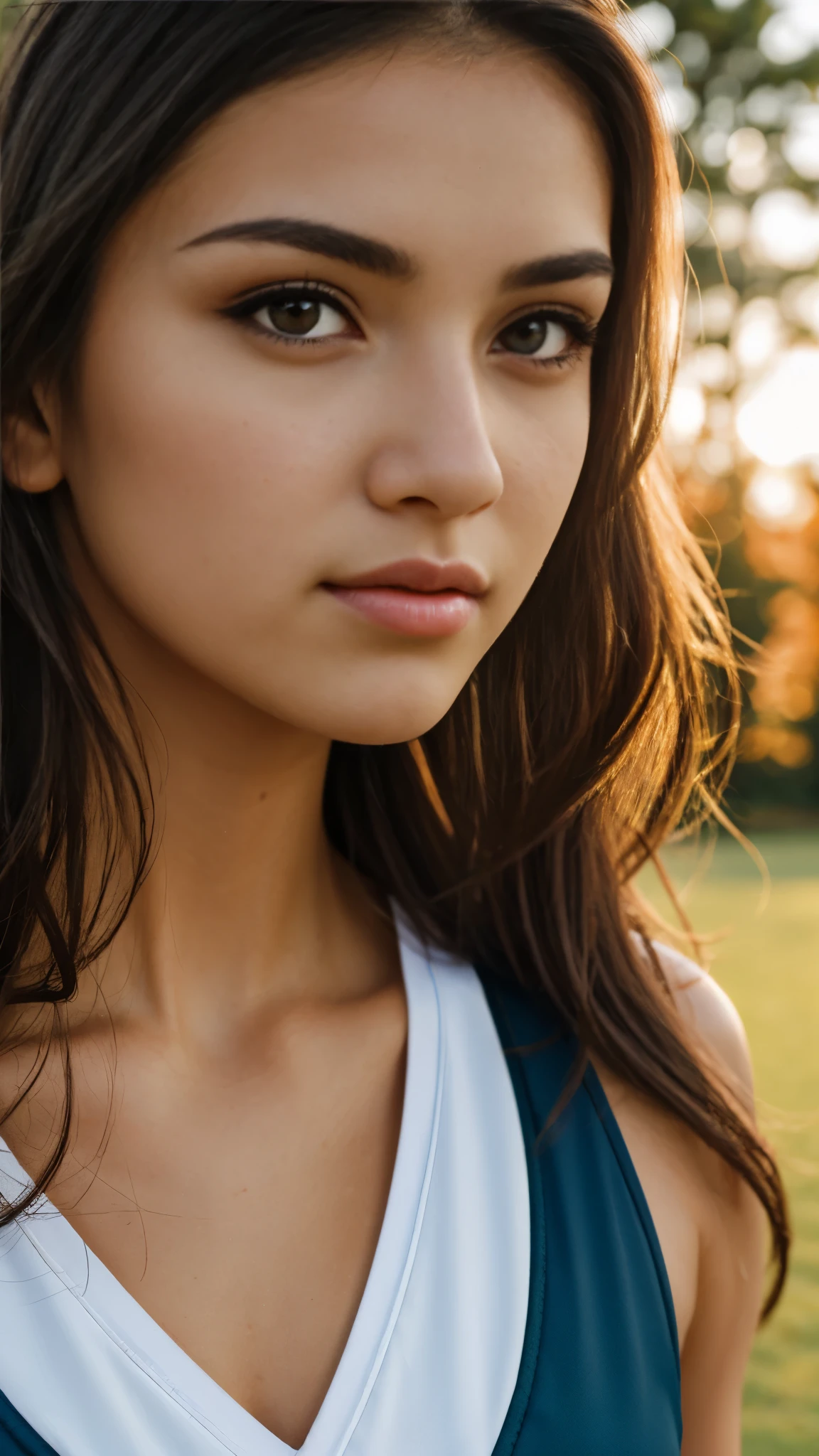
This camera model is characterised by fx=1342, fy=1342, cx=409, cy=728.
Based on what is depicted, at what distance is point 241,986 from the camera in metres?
1.52

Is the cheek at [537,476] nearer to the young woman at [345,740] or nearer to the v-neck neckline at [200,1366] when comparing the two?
the young woman at [345,740]

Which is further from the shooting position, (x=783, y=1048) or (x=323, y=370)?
(x=783, y=1048)

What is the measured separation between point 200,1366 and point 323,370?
894 mm

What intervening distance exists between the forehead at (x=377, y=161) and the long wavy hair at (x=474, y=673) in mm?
24

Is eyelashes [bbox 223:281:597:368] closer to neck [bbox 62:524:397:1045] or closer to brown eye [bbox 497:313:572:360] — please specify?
brown eye [bbox 497:313:572:360]

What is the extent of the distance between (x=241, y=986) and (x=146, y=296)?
30.0 inches

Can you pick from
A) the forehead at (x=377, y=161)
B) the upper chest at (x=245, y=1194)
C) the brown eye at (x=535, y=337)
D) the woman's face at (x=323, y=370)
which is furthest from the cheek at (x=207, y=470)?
the upper chest at (x=245, y=1194)

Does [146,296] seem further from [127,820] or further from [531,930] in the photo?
[531,930]

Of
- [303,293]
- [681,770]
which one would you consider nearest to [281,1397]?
[681,770]

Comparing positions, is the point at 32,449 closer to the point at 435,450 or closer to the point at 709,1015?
the point at 435,450

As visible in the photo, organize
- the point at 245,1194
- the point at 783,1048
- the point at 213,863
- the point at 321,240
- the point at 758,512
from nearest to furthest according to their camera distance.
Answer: the point at 321,240 → the point at 245,1194 → the point at 213,863 → the point at 783,1048 → the point at 758,512

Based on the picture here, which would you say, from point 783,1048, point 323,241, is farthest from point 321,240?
point 783,1048

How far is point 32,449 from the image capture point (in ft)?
4.03

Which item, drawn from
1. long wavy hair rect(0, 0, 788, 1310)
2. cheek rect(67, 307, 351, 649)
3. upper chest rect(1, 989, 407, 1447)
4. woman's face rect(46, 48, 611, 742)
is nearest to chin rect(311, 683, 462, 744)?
woman's face rect(46, 48, 611, 742)
